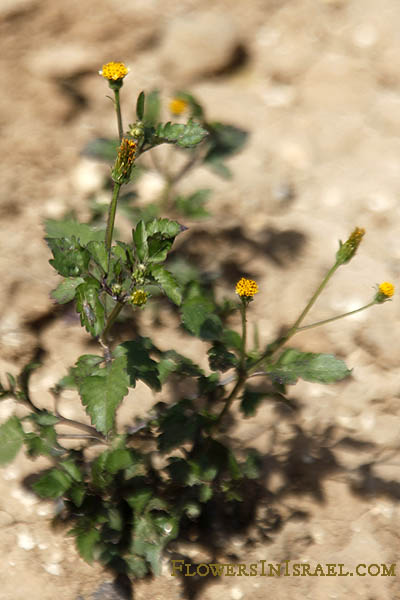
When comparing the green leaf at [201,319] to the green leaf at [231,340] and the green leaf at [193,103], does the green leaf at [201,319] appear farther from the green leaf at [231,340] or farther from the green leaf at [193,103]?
the green leaf at [193,103]

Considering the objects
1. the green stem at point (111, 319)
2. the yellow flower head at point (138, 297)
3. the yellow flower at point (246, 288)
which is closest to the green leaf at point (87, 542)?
the green stem at point (111, 319)

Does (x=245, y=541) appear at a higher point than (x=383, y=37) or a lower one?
lower

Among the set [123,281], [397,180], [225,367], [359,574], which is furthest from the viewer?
[397,180]

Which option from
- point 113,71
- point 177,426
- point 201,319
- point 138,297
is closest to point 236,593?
point 177,426

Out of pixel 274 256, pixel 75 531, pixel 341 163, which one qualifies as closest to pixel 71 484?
pixel 75 531

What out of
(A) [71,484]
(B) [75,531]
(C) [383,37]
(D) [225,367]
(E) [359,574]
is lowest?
(E) [359,574]

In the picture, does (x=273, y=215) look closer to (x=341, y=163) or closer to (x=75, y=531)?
(x=341, y=163)
